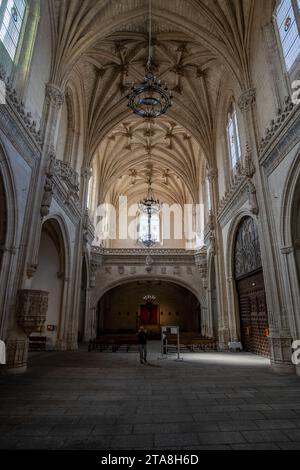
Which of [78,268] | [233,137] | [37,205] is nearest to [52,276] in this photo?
[78,268]

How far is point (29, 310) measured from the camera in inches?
336

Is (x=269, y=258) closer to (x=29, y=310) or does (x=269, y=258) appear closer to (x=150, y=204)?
(x=29, y=310)

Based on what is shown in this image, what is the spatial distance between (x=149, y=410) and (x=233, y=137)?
13.8 meters

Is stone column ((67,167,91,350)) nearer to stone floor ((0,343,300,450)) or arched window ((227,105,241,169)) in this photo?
stone floor ((0,343,300,450))

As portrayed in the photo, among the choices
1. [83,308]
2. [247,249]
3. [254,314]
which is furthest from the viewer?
[83,308]

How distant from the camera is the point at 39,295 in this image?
8867 mm

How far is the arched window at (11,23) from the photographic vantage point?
852 cm

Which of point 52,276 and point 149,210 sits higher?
point 149,210

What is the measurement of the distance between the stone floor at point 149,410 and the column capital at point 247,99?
33.3 feet
